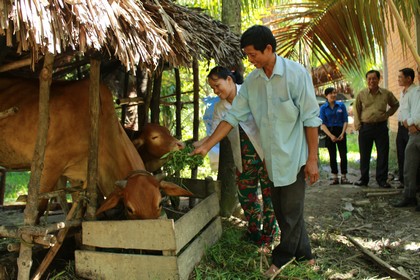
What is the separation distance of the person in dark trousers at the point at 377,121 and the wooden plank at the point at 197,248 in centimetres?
472

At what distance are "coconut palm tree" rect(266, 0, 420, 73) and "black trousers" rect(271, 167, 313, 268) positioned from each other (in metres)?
3.53

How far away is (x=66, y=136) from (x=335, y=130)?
20.3 ft

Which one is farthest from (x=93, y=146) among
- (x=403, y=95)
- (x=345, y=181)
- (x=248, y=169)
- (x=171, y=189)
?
(x=345, y=181)

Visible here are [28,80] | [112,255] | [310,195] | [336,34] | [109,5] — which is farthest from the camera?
[310,195]

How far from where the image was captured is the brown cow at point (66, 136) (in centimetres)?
473

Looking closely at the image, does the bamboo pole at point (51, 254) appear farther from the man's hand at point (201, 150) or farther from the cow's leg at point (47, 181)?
the man's hand at point (201, 150)

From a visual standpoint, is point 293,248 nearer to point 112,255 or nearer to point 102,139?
point 112,255

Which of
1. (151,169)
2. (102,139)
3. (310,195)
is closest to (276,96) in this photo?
(102,139)

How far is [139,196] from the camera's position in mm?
4086

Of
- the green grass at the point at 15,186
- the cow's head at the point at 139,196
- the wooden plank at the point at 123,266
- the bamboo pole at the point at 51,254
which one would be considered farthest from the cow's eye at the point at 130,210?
the green grass at the point at 15,186

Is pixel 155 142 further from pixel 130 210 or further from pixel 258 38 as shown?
pixel 258 38

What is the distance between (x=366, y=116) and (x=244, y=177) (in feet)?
14.9

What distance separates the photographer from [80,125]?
484 cm

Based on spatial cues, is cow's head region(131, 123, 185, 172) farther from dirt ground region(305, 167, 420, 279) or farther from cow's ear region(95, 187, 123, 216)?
dirt ground region(305, 167, 420, 279)
